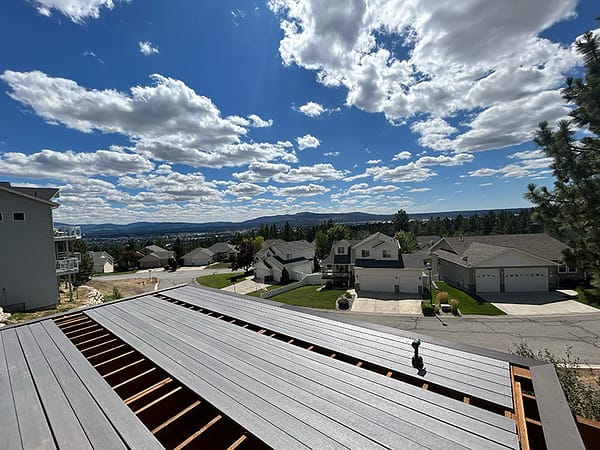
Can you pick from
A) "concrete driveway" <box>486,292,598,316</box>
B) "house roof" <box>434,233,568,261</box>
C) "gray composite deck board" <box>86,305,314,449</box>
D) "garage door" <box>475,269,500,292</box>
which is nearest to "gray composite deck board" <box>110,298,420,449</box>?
"gray composite deck board" <box>86,305,314,449</box>

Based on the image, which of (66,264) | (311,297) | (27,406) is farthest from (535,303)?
(66,264)

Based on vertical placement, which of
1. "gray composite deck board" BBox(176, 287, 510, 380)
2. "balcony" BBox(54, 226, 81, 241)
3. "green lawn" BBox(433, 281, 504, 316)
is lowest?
"green lawn" BBox(433, 281, 504, 316)

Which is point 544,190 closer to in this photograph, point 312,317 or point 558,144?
point 558,144

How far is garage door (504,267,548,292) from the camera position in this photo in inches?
951

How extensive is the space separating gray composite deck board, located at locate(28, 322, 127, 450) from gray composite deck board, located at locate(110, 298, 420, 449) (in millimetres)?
1289

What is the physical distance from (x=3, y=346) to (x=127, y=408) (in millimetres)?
4004

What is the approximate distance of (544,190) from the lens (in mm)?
8273

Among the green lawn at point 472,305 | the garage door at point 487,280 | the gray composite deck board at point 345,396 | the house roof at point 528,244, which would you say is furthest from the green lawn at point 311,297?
the gray composite deck board at point 345,396

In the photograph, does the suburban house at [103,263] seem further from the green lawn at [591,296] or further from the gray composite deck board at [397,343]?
the green lawn at [591,296]

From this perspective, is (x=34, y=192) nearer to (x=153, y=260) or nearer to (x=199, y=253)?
(x=199, y=253)

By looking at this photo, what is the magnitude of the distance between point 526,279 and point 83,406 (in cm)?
3135

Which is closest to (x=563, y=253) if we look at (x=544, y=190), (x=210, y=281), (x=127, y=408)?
(x=544, y=190)

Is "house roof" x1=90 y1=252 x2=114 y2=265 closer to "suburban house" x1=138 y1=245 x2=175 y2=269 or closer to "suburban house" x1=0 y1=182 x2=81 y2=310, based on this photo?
"suburban house" x1=138 y1=245 x2=175 y2=269

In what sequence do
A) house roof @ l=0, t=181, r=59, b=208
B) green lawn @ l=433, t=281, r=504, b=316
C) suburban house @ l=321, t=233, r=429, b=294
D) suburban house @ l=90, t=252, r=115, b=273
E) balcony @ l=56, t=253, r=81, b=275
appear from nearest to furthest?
house roof @ l=0, t=181, r=59, b=208 < green lawn @ l=433, t=281, r=504, b=316 < balcony @ l=56, t=253, r=81, b=275 < suburban house @ l=321, t=233, r=429, b=294 < suburban house @ l=90, t=252, r=115, b=273
